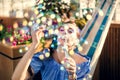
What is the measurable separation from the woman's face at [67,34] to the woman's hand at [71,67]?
0.08 m

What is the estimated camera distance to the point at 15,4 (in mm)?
1818

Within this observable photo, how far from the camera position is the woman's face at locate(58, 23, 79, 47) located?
1.07 metres

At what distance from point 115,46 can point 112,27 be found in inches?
6.9

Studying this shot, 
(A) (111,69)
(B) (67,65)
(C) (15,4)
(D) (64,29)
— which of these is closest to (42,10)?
(D) (64,29)

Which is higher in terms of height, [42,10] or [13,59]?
[42,10]

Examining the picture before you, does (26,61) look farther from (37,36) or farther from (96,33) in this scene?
(96,33)

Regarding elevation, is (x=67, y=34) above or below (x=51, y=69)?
above

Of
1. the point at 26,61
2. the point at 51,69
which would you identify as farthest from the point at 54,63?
the point at 26,61

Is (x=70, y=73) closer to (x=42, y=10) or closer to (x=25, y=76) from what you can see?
(x=25, y=76)

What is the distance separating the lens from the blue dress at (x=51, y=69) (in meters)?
1.06

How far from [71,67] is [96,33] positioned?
34 centimetres

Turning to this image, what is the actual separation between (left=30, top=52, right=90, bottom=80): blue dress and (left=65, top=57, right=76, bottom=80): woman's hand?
22 mm

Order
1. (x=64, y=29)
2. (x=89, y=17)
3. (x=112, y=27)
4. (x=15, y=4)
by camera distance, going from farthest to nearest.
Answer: (x=112, y=27), (x=15, y=4), (x=89, y=17), (x=64, y=29)

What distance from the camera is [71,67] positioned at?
1.08 meters
